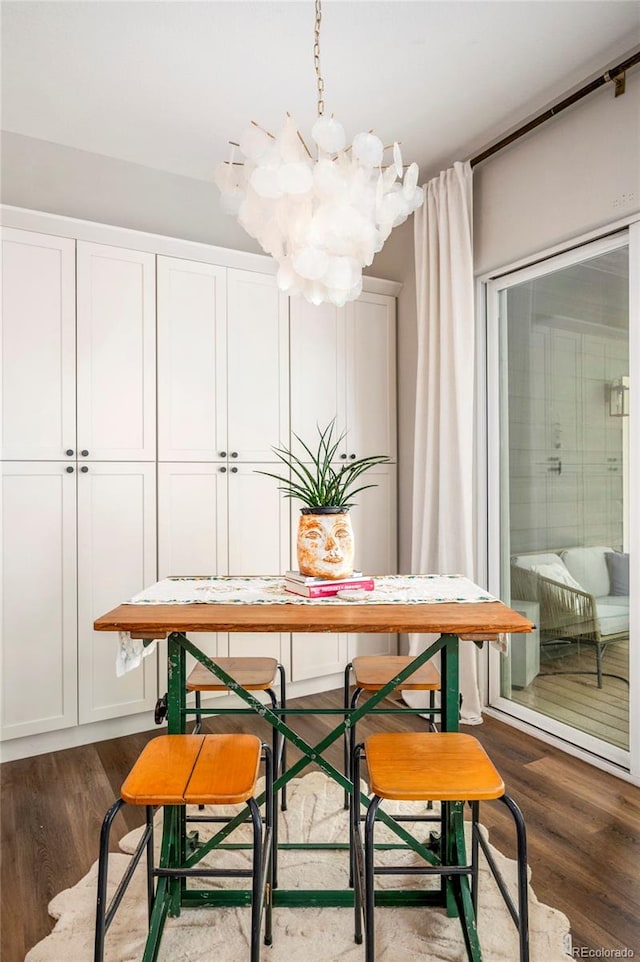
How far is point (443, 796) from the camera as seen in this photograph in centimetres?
132

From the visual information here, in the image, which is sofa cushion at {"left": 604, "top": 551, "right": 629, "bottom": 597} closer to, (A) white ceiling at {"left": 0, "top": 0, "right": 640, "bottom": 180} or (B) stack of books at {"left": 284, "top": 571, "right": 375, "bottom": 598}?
(B) stack of books at {"left": 284, "top": 571, "right": 375, "bottom": 598}

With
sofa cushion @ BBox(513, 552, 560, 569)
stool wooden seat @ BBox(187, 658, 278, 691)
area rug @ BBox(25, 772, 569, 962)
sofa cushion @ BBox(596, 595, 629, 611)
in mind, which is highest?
sofa cushion @ BBox(513, 552, 560, 569)

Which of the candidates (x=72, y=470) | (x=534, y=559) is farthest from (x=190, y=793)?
(x=534, y=559)

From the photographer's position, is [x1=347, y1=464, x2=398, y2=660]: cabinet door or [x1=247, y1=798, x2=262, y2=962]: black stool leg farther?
[x1=347, y1=464, x2=398, y2=660]: cabinet door

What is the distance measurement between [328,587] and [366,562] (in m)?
1.74

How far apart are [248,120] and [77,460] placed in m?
1.78

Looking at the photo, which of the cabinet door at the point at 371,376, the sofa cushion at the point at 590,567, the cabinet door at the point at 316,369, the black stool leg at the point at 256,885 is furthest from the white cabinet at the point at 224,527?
the black stool leg at the point at 256,885

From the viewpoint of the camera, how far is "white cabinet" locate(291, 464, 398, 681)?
3.35 metres

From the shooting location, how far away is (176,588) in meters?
1.96

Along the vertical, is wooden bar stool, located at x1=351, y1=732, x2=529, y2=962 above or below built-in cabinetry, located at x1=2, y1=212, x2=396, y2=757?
below

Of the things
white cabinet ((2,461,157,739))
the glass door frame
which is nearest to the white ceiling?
the glass door frame

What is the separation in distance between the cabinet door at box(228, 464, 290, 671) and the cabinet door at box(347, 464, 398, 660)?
44cm

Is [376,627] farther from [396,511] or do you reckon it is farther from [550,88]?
[550,88]

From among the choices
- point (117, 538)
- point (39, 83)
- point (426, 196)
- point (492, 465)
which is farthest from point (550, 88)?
point (117, 538)
